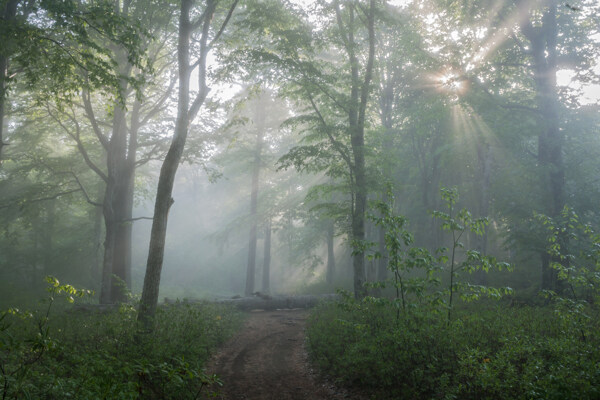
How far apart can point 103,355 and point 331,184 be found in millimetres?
14212

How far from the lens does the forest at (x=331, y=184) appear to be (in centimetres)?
624

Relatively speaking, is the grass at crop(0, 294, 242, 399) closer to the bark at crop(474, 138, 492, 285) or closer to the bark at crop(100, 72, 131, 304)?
the bark at crop(100, 72, 131, 304)

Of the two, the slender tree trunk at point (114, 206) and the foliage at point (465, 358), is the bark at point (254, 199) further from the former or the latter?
the foliage at point (465, 358)

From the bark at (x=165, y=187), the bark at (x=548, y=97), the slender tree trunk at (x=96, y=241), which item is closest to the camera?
the bark at (x=165, y=187)

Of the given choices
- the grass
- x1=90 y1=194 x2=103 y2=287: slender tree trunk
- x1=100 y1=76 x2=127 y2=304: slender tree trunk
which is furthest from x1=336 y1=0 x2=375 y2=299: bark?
x1=90 y1=194 x2=103 y2=287: slender tree trunk

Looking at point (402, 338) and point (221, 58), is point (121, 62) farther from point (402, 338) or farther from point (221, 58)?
point (402, 338)

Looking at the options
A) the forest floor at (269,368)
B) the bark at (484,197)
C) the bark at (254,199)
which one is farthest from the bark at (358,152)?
the bark at (254,199)

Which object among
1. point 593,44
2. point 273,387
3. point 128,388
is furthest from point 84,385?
point 593,44

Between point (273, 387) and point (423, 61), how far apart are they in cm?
1629

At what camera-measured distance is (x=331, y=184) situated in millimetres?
19422

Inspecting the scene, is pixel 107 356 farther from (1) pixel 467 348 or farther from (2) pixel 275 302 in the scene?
(2) pixel 275 302

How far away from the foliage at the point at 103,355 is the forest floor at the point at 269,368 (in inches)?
22.8

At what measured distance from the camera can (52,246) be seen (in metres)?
23.7

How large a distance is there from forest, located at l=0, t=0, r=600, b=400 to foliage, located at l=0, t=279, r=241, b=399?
0.19 feet
